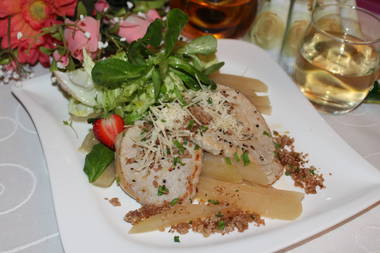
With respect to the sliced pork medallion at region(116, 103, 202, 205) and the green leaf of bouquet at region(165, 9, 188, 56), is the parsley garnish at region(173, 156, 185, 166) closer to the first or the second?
the sliced pork medallion at region(116, 103, 202, 205)

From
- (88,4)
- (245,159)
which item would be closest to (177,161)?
(245,159)

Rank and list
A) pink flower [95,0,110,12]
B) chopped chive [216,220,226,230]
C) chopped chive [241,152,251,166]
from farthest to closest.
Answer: pink flower [95,0,110,12] → chopped chive [241,152,251,166] → chopped chive [216,220,226,230]

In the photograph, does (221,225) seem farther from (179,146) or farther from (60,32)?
(60,32)

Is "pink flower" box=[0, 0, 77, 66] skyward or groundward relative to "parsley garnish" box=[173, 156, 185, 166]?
skyward

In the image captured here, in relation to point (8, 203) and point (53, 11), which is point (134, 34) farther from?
point (8, 203)

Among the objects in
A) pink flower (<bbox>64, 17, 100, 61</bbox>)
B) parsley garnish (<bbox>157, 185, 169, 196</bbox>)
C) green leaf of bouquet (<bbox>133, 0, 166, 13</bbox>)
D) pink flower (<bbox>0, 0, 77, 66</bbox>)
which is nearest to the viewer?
parsley garnish (<bbox>157, 185, 169, 196</bbox>)

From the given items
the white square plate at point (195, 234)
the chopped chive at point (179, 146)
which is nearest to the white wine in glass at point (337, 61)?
the white square plate at point (195, 234)

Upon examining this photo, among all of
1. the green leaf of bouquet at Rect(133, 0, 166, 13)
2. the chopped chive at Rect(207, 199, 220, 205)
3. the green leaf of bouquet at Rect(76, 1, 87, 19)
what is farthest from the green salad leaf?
the green leaf of bouquet at Rect(133, 0, 166, 13)
